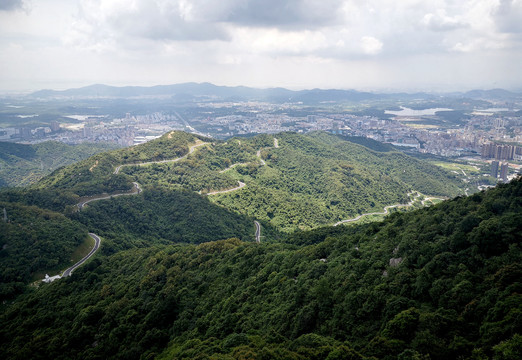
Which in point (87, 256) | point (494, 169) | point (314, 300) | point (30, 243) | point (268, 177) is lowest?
point (87, 256)

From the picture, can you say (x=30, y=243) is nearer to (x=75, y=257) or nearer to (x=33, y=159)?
(x=75, y=257)

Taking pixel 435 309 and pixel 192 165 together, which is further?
pixel 192 165

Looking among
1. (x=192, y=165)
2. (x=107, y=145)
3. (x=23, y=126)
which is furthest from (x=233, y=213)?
(x=23, y=126)

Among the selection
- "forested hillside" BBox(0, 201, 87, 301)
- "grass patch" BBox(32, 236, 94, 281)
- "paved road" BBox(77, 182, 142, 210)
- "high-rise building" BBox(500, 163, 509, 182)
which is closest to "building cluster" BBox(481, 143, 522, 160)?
"high-rise building" BBox(500, 163, 509, 182)

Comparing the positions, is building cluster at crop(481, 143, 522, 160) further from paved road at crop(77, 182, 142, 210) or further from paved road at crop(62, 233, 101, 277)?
paved road at crop(62, 233, 101, 277)

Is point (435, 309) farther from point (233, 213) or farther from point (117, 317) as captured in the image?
point (233, 213)

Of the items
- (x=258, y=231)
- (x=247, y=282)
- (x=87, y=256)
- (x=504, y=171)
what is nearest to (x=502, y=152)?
(x=504, y=171)
